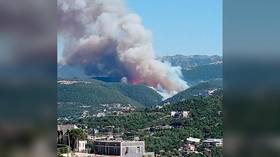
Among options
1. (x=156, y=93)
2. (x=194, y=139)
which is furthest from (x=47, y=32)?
(x=156, y=93)

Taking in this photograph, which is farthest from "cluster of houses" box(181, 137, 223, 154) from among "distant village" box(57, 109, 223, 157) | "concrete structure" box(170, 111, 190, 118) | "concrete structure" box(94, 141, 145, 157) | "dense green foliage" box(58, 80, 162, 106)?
"dense green foliage" box(58, 80, 162, 106)

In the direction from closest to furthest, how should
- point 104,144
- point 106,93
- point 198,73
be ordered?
1. point 104,144
2. point 106,93
3. point 198,73

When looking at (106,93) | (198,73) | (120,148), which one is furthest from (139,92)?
(120,148)

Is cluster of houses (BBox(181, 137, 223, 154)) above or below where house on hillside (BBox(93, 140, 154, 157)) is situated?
above

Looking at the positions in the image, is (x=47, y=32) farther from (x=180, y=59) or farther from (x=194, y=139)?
(x=180, y=59)

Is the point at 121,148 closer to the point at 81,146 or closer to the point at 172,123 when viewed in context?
the point at 81,146

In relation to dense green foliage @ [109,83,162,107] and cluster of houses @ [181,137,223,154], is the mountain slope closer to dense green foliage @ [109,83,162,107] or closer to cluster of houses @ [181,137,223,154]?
dense green foliage @ [109,83,162,107]
